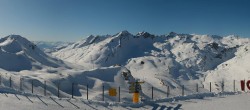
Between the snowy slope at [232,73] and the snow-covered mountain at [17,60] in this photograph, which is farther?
the snowy slope at [232,73]

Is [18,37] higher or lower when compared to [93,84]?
higher

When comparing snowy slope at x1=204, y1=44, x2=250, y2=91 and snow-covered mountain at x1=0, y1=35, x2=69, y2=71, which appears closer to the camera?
snow-covered mountain at x1=0, y1=35, x2=69, y2=71

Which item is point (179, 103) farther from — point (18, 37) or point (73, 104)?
point (18, 37)

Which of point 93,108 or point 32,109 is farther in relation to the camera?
point 93,108

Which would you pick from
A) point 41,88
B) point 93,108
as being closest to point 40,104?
point 93,108

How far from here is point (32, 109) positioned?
29438 mm

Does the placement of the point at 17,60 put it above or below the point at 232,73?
above

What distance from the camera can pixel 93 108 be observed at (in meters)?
32.2

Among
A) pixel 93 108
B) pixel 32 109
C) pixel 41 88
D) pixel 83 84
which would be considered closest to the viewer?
pixel 32 109

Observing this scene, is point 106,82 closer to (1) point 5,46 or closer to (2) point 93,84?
(2) point 93,84

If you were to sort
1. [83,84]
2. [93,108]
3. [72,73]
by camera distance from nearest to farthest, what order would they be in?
[93,108] → [83,84] → [72,73]

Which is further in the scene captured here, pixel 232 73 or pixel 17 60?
pixel 232 73

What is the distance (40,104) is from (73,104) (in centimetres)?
310

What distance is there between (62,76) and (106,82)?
1233 centimetres
